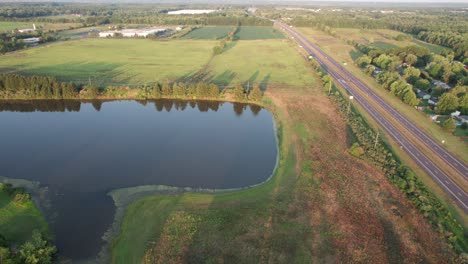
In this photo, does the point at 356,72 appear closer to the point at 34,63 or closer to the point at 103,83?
the point at 103,83

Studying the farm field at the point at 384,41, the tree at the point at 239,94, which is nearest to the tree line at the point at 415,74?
the farm field at the point at 384,41

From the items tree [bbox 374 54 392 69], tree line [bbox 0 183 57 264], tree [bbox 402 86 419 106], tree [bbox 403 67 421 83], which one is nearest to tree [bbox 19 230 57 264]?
tree line [bbox 0 183 57 264]

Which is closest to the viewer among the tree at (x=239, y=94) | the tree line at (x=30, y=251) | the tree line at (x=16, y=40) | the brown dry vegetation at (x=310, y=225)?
the tree line at (x=30, y=251)

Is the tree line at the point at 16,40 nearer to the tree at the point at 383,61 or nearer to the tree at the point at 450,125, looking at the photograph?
the tree at the point at 383,61

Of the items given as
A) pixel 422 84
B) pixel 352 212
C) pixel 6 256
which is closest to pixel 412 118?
pixel 422 84

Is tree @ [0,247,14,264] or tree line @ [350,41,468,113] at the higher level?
tree line @ [350,41,468,113]

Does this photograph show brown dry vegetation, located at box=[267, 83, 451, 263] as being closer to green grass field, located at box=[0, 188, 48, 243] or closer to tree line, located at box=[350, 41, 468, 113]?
green grass field, located at box=[0, 188, 48, 243]

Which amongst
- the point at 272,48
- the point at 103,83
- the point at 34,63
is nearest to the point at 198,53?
the point at 272,48
